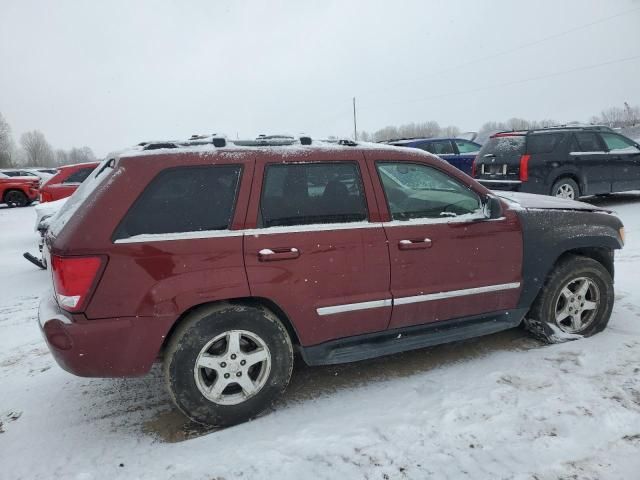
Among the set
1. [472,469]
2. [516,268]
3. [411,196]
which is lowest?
[472,469]

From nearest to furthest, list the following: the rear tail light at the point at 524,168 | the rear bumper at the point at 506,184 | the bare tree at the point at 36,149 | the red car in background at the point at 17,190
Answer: the rear tail light at the point at 524,168 → the rear bumper at the point at 506,184 → the red car in background at the point at 17,190 → the bare tree at the point at 36,149

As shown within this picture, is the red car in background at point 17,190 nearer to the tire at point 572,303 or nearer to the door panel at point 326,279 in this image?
the door panel at point 326,279

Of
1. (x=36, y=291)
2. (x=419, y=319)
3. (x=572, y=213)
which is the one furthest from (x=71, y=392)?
(x=572, y=213)

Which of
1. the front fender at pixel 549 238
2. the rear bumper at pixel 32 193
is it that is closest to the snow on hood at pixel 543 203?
the front fender at pixel 549 238

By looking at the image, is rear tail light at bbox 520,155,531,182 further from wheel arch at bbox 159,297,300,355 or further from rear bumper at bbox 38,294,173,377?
rear bumper at bbox 38,294,173,377

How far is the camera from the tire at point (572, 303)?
12.0ft

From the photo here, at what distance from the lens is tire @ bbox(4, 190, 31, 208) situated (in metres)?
18.5

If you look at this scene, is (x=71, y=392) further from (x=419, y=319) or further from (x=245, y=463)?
(x=419, y=319)

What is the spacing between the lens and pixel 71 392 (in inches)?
132

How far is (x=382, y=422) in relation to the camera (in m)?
2.76

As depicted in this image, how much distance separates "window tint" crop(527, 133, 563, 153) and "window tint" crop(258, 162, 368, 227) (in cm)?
721

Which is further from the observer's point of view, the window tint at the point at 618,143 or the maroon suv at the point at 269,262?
the window tint at the point at 618,143

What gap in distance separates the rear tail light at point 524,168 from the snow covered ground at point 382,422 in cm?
539

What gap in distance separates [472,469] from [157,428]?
1947mm
